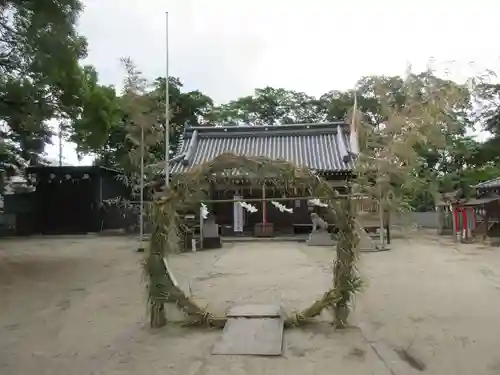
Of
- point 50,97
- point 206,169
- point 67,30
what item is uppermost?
point 67,30

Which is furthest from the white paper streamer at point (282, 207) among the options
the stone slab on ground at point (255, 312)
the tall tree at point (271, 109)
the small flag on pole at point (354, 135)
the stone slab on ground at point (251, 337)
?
the tall tree at point (271, 109)

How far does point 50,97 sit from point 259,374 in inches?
347

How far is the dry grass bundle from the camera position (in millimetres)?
5414

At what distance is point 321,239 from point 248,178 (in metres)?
10.8

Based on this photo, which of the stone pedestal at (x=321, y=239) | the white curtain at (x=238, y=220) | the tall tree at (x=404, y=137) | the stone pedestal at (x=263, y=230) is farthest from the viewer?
the white curtain at (x=238, y=220)

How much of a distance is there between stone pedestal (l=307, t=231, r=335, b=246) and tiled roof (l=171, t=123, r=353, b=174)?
4302 mm

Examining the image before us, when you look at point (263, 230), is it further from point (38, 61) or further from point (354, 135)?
point (38, 61)

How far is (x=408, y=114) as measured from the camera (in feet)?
52.2

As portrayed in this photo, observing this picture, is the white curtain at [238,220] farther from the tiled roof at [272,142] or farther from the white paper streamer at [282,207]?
the tiled roof at [272,142]

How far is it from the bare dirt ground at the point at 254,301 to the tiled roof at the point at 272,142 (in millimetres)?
8843

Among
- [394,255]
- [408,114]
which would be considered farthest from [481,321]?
[408,114]

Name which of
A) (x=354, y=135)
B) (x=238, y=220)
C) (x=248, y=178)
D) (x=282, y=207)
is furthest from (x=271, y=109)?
(x=248, y=178)

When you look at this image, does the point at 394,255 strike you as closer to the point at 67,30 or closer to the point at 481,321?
the point at 481,321

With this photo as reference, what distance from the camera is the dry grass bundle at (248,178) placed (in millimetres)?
5414
